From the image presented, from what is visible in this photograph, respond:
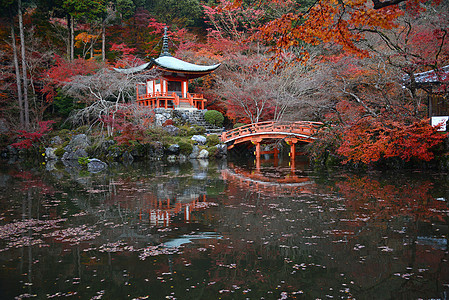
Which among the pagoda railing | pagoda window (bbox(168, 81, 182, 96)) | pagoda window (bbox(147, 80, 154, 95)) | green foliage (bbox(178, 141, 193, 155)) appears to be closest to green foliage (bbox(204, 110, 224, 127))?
the pagoda railing

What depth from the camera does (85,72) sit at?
2141cm

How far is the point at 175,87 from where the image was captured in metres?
25.9

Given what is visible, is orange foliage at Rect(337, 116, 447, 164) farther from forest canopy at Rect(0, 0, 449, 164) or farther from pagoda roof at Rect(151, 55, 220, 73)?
pagoda roof at Rect(151, 55, 220, 73)

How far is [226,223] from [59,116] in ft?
74.2

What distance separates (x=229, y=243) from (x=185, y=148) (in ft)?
49.9

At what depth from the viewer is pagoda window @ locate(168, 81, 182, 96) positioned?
25.6 meters

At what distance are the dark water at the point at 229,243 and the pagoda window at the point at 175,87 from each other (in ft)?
55.5

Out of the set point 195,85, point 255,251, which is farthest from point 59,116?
point 255,251

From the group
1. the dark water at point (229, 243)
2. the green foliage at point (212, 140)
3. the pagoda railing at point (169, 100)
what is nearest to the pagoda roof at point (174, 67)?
the pagoda railing at point (169, 100)

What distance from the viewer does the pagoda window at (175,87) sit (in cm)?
2561

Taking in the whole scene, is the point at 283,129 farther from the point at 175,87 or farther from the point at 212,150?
the point at 175,87

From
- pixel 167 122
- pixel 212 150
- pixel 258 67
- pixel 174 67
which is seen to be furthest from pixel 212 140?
pixel 258 67

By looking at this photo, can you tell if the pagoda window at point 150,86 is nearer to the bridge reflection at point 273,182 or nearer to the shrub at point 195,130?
the shrub at point 195,130

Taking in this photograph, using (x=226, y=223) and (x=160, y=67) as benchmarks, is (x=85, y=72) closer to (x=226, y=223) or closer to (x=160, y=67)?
(x=160, y=67)
